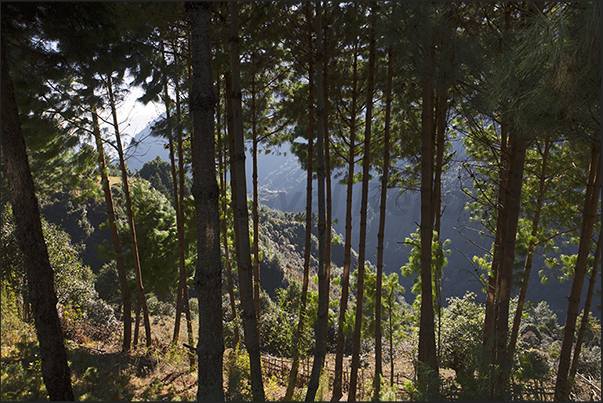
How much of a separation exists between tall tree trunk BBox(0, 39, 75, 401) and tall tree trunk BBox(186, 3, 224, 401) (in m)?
1.86

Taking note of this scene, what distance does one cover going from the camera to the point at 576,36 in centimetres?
213

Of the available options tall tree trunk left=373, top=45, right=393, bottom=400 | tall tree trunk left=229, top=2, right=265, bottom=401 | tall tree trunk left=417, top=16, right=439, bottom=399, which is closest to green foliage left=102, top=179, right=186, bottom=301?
tall tree trunk left=373, top=45, right=393, bottom=400

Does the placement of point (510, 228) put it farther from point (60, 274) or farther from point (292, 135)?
point (60, 274)

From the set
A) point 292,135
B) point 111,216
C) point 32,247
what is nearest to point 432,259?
point 292,135

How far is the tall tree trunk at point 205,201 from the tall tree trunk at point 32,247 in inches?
73.2

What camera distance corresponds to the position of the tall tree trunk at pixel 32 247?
357cm

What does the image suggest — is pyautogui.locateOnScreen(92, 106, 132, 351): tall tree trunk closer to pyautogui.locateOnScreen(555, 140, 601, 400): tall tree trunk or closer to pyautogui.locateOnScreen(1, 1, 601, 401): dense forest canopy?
pyautogui.locateOnScreen(1, 1, 601, 401): dense forest canopy

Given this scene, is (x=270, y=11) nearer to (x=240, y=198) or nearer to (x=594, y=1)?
(x=240, y=198)

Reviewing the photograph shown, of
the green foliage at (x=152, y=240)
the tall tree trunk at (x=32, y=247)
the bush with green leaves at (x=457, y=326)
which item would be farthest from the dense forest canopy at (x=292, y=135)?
the green foliage at (x=152, y=240)

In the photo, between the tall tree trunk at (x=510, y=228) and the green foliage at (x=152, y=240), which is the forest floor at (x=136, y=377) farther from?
the green foliage at (x=152, y=240)

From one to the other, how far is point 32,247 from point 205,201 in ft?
7.26

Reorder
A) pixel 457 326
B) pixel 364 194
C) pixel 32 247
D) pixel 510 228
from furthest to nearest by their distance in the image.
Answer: pixel 457 326 < pixel 364 194 < pixel 510 228 < pixel 32 247

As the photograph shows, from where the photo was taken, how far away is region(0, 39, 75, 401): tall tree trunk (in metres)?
3.57

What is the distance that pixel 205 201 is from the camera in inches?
127
